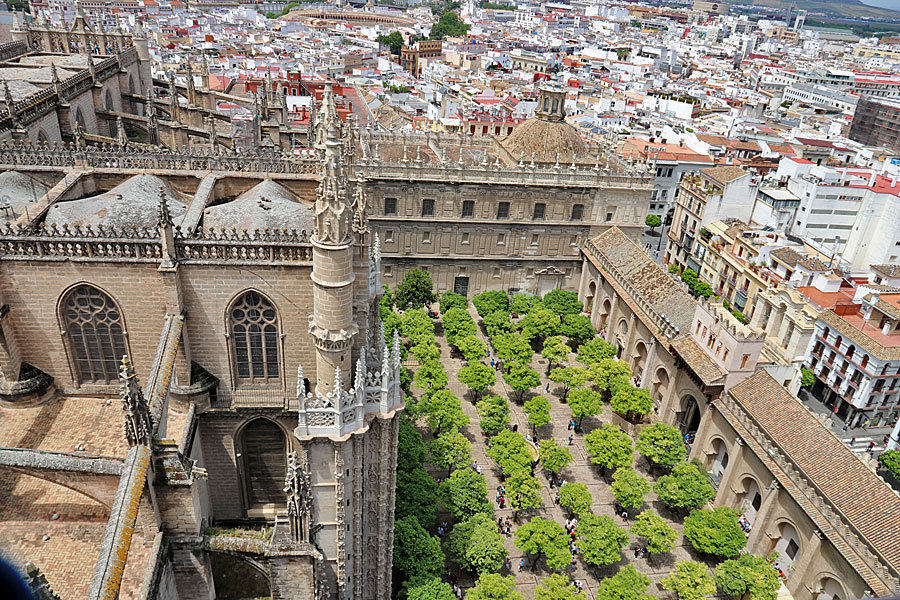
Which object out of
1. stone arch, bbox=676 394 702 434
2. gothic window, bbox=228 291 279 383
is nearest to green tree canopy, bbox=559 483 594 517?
stone arch, bbox=676 394 702 434

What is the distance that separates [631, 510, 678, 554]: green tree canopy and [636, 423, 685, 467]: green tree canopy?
20.6 feet

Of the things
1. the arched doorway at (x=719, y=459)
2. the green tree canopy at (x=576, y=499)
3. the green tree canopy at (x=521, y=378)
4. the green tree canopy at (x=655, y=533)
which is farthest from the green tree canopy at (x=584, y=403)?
the green tree canopy at (x=655, y=533)

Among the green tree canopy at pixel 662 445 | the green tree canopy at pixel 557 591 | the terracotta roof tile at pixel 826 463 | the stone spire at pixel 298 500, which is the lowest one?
the green tree canopy at pixel 662 445

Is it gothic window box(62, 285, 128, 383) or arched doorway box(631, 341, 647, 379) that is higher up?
gothic window box(62, 285, 128, 383)

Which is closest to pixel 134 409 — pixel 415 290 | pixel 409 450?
pixel 409 450

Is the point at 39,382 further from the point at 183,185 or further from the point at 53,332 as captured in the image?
the point at 183,185

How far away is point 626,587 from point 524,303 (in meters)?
32.7

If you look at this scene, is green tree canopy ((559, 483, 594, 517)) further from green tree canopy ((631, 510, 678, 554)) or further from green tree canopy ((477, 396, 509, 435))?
green tree canopy ((477, 396, 509, 435))

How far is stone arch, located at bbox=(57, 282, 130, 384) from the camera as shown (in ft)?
75.3

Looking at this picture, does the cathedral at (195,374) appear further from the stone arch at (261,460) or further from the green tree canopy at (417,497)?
the green tree canopy at (417,497)

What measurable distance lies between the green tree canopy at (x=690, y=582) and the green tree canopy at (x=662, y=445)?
913 cm

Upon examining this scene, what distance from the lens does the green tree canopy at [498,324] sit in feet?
176

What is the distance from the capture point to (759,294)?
56312 millimetres

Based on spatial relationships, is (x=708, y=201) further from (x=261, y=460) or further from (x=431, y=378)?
(x=261, y=460)
